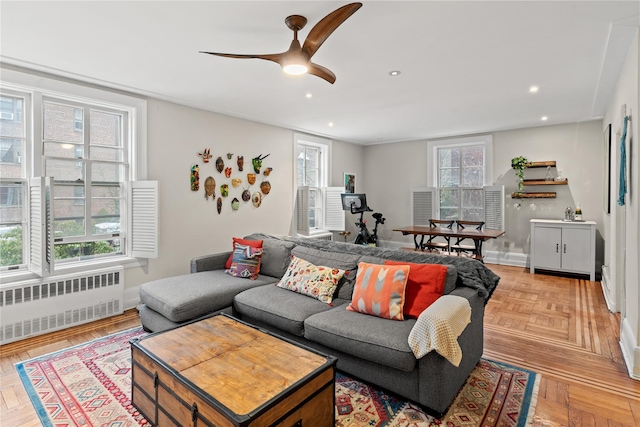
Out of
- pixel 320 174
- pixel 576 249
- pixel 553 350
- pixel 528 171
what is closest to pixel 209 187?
pixel 320 174

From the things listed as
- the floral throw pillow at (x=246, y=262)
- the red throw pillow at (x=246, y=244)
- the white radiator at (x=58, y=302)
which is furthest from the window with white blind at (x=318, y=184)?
the white radiator at (x=58, y=302)

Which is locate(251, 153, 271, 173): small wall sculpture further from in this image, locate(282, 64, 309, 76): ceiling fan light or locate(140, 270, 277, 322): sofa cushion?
locate(282, 64, 309, 76): ceiling fan light

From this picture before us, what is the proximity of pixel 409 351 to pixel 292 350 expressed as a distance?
68cm

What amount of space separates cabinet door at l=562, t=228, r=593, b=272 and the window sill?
20.0 ft

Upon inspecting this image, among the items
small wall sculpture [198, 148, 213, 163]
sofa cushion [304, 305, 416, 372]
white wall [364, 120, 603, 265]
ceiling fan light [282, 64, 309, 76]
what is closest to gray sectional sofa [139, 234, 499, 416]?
sofa cushion [304, 305, 416, 372]

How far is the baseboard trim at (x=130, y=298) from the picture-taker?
383cm

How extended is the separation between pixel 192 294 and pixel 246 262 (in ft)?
2.50

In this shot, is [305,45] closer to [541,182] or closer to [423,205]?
[541,182]

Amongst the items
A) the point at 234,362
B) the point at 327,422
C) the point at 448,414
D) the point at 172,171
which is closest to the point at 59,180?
the point at 172,171

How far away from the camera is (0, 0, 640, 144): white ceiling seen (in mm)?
2215

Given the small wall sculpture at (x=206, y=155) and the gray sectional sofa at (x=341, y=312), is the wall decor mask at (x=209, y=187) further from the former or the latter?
the gray sectional sofa at (x=341, y=312)

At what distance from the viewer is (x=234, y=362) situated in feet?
5.79

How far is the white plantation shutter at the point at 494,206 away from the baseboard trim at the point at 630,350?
3.43 m

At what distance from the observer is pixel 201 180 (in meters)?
4.55
